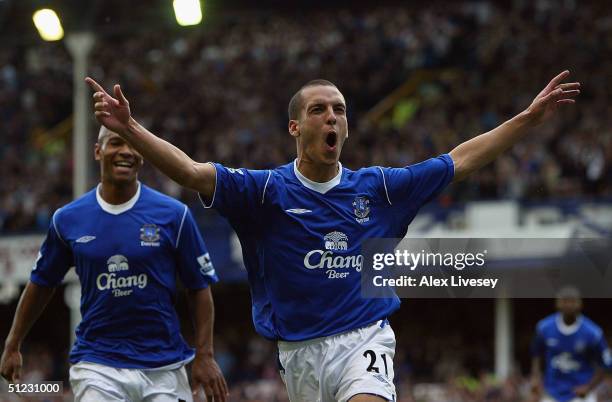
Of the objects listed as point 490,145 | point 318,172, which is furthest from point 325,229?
point 490,145

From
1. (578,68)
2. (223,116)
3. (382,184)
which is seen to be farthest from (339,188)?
(223,116)

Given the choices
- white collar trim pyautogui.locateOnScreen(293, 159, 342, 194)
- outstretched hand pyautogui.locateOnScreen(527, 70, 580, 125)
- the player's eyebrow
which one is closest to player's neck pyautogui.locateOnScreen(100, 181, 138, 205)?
white collar trim pyautogui.locateOnScreen(293, 159, 342, 194)

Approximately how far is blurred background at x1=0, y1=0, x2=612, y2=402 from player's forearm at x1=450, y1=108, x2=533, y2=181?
25.7ft

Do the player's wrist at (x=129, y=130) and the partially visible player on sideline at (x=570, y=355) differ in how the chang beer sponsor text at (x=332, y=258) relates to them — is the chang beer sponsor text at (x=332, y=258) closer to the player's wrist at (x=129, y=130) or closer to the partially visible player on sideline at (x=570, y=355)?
the player's wrist at (x=129, y=130)

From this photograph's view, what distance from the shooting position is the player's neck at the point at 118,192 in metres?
7.27

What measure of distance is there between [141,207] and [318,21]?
16276 mm

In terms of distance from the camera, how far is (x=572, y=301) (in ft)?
39.3

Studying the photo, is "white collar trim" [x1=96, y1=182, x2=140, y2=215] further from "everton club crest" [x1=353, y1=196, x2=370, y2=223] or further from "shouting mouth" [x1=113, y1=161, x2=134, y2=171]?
"everton club crest" [x1=353, y1=196, x2=370, y2=223]

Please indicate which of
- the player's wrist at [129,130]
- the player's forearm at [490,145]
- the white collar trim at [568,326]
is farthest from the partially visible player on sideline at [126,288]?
the white collar trim at [568,326]

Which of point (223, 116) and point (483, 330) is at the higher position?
point (223, 116)

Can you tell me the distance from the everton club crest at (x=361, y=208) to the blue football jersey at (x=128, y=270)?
1.36 metres

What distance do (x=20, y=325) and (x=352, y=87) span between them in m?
14.7

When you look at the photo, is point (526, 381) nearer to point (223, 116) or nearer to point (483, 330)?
point (483, 330)

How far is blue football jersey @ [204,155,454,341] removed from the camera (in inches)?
242
